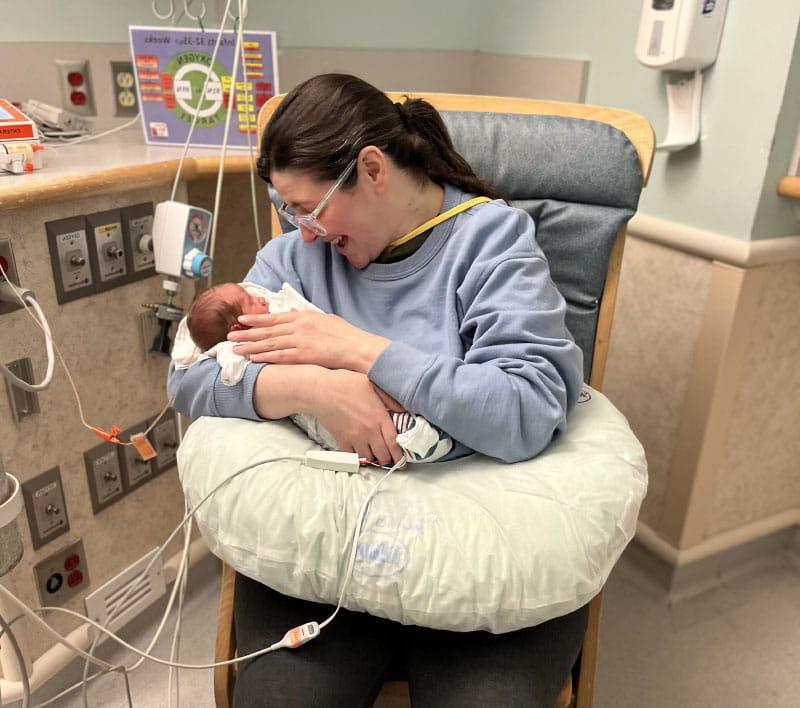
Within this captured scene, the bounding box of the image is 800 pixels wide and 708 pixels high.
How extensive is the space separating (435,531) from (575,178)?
678 millimetres

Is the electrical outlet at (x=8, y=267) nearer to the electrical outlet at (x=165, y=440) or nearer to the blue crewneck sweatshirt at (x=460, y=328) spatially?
the blue crewneck sweatshirt at (x=460, y=328)

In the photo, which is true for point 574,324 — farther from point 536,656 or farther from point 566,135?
point 536,656

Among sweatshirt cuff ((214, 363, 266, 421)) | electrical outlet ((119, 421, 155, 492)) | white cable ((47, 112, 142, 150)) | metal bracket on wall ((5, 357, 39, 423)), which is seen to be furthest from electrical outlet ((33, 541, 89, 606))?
white cable ((47, 112, 142, 150))

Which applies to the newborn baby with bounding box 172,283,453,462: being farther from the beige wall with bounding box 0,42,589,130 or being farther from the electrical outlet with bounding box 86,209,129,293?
the beige wall with bounding box 0,42,589,130

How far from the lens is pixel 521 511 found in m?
0.82

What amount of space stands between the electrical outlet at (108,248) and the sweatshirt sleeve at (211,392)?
13.5 inches

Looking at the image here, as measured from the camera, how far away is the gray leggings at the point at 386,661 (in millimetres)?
846

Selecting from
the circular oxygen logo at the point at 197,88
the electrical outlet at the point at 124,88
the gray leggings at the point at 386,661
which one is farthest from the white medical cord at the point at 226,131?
the gray leggings at the point at 386,661

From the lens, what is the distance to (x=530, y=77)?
1.87m

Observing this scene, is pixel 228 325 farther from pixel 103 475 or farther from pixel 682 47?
pixel 682 47

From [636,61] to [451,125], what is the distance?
626 millimetres

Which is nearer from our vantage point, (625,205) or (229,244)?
(625,205)

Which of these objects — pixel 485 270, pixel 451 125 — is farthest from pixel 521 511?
pixel 451 125

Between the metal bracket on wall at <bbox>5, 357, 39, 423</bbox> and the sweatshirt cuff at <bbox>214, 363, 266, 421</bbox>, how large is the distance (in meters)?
0.41
